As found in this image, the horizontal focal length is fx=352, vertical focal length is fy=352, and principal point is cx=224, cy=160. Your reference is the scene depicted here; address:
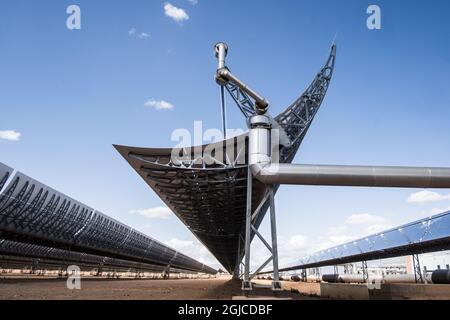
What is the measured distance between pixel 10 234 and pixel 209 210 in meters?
30.6

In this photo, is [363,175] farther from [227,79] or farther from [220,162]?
[220,162]

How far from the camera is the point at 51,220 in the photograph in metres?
52.6

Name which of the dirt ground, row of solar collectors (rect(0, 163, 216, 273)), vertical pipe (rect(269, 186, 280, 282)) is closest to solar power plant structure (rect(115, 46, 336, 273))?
vertical pipe (rect(269, 186, 280, 282))

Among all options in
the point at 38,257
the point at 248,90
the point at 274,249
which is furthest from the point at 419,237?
the point at 38,257

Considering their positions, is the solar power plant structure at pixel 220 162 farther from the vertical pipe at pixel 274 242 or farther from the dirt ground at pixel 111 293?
the dirt ground at pixel 111 293

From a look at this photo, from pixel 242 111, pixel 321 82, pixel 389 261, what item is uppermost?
pixel 321 82

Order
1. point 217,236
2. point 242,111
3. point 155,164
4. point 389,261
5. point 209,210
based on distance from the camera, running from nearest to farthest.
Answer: point 242,111 < point 155,164 < point 209,210 < point 217,236 < point 389,261

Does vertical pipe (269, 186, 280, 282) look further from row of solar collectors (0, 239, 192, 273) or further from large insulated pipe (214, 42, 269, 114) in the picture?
row of solar collectors (0, 239, 192, 273)

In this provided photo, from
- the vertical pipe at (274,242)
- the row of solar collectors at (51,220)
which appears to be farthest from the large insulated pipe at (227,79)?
the row of solar collectors at (51,220)

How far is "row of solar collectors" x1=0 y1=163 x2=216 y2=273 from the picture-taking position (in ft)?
143

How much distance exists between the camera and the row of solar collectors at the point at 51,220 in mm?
43562

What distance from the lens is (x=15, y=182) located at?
4278 centimetres
